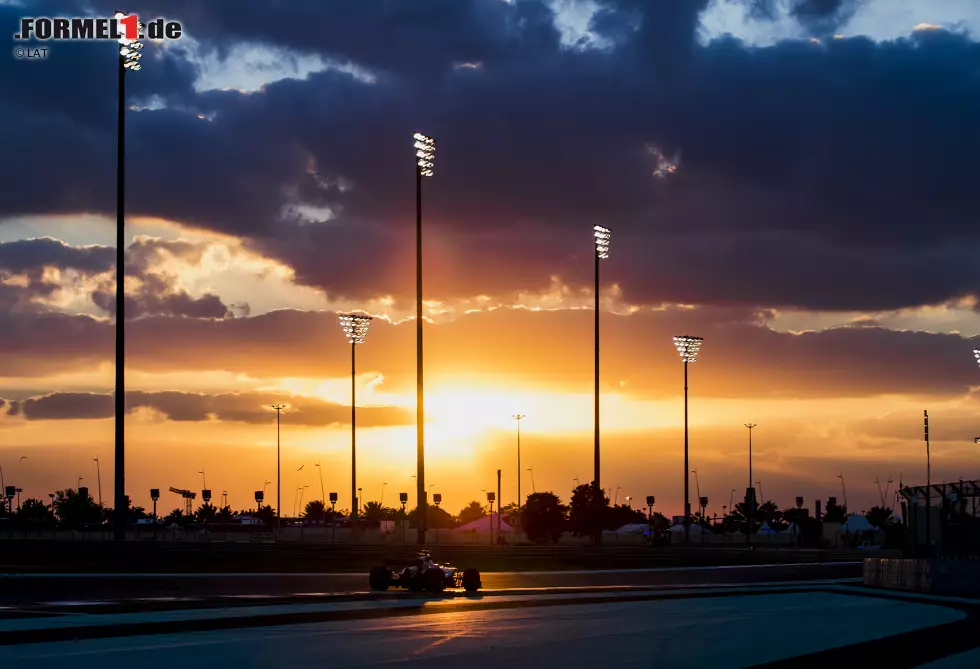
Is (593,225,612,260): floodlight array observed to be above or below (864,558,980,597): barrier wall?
above

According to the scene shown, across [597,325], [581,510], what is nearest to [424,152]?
[597,325]

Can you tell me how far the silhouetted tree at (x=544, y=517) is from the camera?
531 ft

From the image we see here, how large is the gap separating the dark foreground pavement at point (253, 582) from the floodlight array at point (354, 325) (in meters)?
52.7

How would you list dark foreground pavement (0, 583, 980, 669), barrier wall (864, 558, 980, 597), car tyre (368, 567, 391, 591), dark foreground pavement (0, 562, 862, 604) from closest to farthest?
dark foreground pavement (0, 583, 980, 669) < dark foreground pavement (0, 562, 862, 604) < car tyre (368, 567, 391, 591) < barrier wall (864, 558, 980, 597)

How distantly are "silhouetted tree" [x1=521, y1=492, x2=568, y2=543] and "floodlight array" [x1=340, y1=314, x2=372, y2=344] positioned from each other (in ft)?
176

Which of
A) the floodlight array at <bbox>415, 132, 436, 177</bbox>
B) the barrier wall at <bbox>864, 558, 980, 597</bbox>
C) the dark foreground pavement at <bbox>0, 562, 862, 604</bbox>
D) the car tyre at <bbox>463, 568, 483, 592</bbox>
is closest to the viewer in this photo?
the dark foreground pavement at <bbox>0, 562, 862, 604</bbox>

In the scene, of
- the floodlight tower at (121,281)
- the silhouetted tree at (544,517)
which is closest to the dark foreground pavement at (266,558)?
the floodlight tower at (121,281)

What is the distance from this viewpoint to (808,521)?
155 metres

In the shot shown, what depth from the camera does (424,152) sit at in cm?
7356

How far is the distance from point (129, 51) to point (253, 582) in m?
25.5

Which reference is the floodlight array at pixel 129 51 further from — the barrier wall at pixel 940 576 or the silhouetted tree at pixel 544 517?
the silhouetted tree at pixel 544 517

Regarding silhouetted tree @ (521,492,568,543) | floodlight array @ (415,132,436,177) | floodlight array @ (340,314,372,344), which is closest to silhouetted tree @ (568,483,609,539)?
silhouetted tree @ (521,492,568,543)

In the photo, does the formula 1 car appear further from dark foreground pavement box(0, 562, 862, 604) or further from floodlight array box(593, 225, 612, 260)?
floodlight array box(593, 225, 612, 260)

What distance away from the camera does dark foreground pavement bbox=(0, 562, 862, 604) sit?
3672 centimetres
